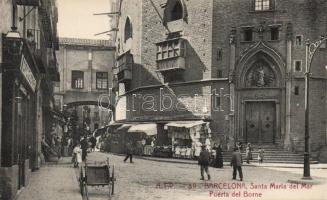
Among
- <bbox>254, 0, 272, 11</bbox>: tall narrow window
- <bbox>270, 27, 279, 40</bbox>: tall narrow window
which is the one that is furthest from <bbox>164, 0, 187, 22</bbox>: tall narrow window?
<bbox>270, 27, 279, 40</bbox>: tall narrow window

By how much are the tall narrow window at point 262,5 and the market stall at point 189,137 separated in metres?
8.65

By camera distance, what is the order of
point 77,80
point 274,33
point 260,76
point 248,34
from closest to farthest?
point 274,33, point 248,34, point 260,76, point 77,80

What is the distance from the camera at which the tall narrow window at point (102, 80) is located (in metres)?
51.0

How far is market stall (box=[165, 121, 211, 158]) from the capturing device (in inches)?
1367

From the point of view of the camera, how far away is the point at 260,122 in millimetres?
35625

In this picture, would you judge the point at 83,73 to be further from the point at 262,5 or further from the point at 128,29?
the point at 262,5

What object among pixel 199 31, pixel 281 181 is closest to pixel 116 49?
pixel 199 31

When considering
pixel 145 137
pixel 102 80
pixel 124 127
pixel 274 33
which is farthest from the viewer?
pixel 102 80

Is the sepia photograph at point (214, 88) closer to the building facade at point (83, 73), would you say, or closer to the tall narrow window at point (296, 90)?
the tall narrow window at point (296, 90)

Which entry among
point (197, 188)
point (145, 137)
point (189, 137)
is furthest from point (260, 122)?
point (197, 188)

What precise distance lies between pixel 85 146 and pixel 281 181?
13086 mm

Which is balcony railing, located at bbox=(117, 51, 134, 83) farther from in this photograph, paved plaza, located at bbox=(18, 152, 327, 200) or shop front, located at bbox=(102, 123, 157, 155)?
paved plaza, located at bbox=(18, 152, 327, 200)

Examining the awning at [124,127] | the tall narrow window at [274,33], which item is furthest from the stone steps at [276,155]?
the awning at [124,127]

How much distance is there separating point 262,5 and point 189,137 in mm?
10302
